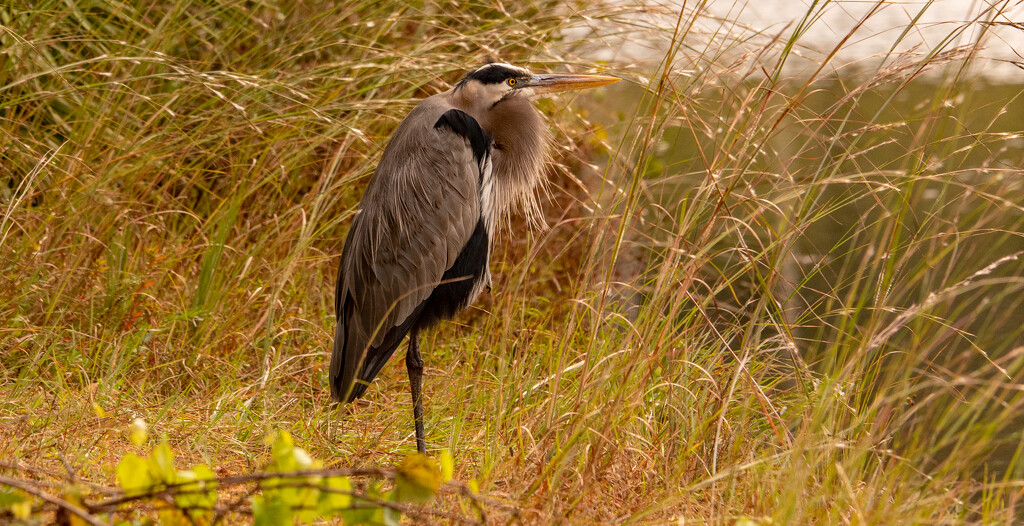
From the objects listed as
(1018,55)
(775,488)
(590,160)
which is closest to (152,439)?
(775,488)

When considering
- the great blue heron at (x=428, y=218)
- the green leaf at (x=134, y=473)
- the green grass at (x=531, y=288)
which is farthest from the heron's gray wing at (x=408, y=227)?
the green leaf at (x=134, y=473)

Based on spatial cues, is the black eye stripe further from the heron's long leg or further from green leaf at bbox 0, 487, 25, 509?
green leaf at bbox 0, 487, 25, 509

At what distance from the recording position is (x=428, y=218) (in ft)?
9.97

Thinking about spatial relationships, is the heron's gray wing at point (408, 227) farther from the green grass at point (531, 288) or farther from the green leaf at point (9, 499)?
the green leaf at point (9, 499)

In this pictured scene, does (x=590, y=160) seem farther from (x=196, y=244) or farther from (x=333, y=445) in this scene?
(x=333, y=445)

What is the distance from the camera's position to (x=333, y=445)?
2678mm

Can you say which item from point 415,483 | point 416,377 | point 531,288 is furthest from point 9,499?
point 531,288

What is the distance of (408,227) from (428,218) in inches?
3.0

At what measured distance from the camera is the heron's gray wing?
9.76 ft

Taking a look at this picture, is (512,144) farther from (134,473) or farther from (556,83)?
(134,473)

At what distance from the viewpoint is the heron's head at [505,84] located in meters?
3.05

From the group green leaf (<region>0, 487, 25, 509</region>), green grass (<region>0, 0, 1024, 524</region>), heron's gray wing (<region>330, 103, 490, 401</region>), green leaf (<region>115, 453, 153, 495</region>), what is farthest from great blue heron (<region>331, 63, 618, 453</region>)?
green leaf (<region>0, 487, 25, 509</region>)

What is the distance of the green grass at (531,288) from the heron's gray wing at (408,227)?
251mm

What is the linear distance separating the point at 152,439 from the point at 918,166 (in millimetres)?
2149
